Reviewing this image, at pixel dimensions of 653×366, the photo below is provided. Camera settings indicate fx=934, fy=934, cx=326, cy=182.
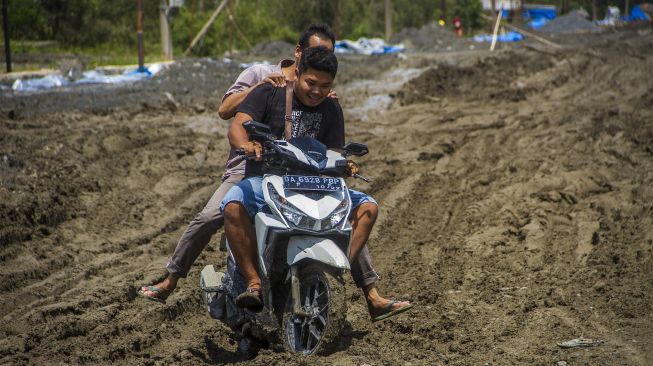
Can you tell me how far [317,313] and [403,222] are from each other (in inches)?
186

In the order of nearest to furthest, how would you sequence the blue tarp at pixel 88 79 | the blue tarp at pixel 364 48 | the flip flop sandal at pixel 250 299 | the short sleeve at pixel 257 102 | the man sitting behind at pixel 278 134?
the flip flop sandal at pixel 250 299 → the man sitting behind at pixel 278 134 → the short sleeve at pixel 257 102 → the blue tarp at pixel 88 79 → the blue tarp at pixel 364 48

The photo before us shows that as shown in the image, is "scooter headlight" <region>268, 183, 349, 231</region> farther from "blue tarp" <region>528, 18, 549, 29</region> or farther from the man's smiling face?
"blue tarp" <region>528, 18, 549, 29</region>

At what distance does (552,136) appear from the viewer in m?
14.6

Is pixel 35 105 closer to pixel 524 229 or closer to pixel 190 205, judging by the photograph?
pixel 190 205

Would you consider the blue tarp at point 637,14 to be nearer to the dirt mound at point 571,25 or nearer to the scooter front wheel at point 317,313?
the dirt mound at point 571,25

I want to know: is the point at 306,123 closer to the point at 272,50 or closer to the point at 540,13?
the point at 272,50

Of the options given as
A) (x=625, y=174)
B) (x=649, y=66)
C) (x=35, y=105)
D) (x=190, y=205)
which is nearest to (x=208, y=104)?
(x=35, y=105)

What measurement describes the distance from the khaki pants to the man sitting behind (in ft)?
0.94

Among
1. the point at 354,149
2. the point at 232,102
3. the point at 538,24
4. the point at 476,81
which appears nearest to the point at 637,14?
the point at 538,24

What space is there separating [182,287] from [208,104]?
9609 mm

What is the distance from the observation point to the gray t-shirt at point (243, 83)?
21.3 feet

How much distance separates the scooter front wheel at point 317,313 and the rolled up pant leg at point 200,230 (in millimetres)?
894

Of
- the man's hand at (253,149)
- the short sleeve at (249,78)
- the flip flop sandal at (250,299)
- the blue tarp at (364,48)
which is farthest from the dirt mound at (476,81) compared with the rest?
the flip flop sandal at (250,299)

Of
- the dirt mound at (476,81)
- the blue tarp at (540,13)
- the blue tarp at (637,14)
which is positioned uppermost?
the dirt mound at (476,81)
